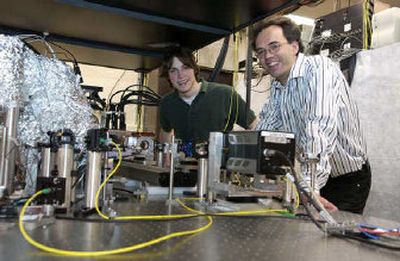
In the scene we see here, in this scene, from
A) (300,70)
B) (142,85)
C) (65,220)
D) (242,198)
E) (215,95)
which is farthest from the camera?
(142,85)

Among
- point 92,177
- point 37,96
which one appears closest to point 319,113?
point 92,177

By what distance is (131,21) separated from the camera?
1604 mm

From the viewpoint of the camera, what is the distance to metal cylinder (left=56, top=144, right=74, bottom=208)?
972 millimetres

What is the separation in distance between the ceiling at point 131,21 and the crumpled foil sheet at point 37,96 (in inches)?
10.1

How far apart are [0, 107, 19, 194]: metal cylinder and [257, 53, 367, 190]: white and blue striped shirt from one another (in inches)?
36.0

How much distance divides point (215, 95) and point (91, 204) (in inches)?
53.5

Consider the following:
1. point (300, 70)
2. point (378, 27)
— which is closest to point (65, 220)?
point (300, 70)

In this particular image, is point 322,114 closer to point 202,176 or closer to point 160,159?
point 202,176

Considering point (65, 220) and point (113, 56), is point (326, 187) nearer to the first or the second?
point (65, 220)

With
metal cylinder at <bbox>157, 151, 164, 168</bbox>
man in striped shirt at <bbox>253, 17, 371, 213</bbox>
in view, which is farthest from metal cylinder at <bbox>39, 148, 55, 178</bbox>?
man in striped shirt at <bbox>253, 17, 371, 213</bbox>

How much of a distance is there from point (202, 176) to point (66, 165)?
0.47m

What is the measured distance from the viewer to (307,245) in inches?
29.8

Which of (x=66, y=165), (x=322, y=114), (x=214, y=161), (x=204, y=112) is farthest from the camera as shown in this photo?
(x=204, y=112)

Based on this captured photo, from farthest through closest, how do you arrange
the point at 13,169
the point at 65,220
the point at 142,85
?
the point at 142,85 → the point at 13,169 → the point at 65,220
